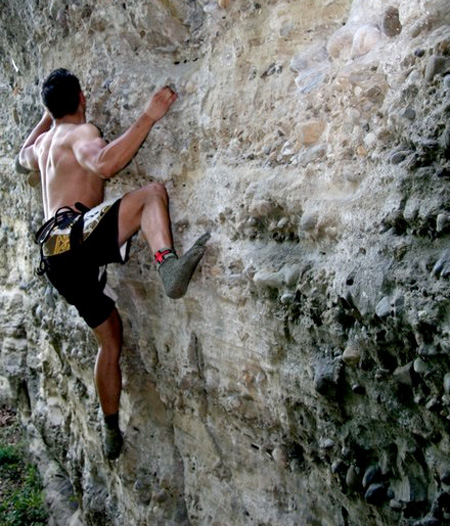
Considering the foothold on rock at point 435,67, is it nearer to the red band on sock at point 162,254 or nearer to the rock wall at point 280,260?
the rock wall at point 280,260

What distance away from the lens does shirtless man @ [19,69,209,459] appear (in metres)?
2.51

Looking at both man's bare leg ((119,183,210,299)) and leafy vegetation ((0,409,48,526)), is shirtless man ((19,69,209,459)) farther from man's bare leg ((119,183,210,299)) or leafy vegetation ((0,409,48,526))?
leafy vegetation ((0,409,48,526))

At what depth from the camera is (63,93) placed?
2846 mm

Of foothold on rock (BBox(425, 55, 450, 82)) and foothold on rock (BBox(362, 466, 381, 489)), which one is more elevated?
foothold on rock (BBox(425, 55, 450, 82))

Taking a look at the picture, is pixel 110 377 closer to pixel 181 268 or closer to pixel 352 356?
pixel 181 268

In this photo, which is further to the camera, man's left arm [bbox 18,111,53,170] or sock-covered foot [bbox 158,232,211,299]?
man's left arm [bbox 18,111,53,170]

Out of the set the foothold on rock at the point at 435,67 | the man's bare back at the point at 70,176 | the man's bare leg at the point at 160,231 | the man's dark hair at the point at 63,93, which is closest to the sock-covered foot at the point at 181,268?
the man's bare leg at the point at 160,231

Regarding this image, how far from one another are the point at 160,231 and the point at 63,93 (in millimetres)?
893

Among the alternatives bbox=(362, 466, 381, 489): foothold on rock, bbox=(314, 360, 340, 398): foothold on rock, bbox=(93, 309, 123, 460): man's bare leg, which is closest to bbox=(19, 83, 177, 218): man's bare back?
bbox=(93, 309, 123, 460): man's bare leg

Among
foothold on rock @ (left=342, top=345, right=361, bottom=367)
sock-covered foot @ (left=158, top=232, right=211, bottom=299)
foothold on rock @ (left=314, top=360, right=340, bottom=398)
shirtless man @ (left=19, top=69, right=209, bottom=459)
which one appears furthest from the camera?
shirtless man @ (left=19, top=69, right=209, bottom=459)

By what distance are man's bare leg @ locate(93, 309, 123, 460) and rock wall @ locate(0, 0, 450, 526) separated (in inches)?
2.5

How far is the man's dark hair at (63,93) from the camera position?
2.85 metres

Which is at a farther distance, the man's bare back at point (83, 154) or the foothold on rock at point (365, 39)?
the man's bare back at point (83, 154)

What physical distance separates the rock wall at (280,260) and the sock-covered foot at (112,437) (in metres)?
0.06
